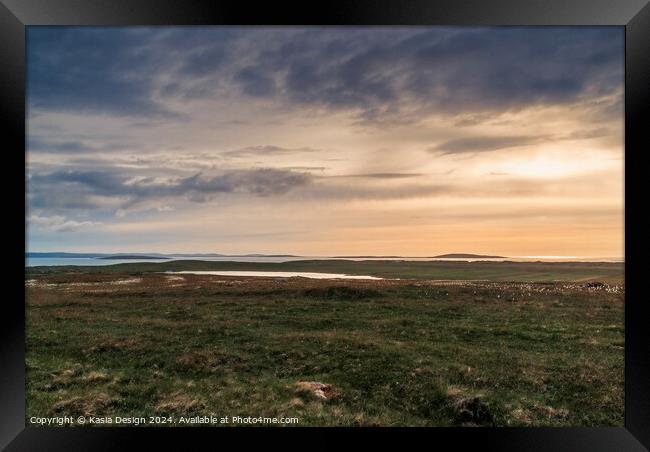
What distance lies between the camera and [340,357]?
28.8 feet

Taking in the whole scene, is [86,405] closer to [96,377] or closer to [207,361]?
[96,377]

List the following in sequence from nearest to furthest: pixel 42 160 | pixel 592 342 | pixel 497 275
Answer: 1. pixel 592 342
2. pixel 42 160
3. pixel 497 275

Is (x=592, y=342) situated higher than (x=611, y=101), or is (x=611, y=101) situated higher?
(x=611, y=101)

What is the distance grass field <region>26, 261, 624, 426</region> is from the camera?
247 inches

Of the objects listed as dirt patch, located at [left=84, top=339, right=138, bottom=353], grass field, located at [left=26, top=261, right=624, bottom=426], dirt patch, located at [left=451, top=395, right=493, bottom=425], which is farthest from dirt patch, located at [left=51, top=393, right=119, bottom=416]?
dirt patch, located at [left=451, top=395, right=493, bottom=425]

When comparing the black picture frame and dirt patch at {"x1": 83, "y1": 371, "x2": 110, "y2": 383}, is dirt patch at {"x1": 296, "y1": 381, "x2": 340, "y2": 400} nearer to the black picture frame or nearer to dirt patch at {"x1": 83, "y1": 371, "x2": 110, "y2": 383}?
the black picture frame

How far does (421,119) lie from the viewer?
10727 mm

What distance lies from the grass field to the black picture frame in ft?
3.91

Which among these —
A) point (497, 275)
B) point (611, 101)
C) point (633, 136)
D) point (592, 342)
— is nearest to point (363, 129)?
point (633, 136)

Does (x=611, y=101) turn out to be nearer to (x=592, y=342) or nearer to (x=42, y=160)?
(x=592, y=342)

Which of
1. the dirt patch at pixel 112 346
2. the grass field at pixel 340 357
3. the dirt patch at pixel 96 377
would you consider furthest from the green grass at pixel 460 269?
the dirt patch at pixel 96 377

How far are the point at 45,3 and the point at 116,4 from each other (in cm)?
95

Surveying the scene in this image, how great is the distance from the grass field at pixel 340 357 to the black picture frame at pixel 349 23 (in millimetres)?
1191

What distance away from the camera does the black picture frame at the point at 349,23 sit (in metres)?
4.60
